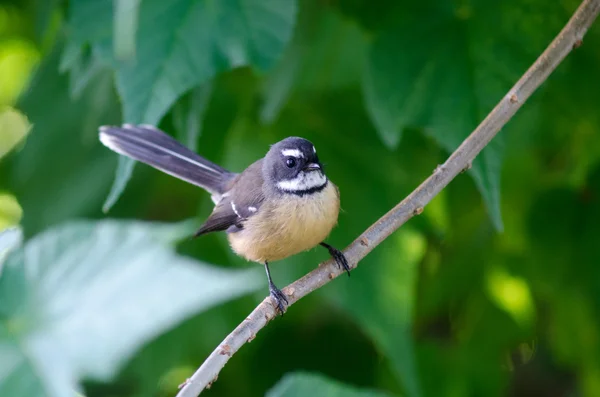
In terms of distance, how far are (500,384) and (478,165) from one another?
5.36ft

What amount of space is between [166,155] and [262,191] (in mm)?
489

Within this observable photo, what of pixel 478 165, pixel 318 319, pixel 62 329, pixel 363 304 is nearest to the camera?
pixel 62 329

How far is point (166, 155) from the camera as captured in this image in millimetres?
3547

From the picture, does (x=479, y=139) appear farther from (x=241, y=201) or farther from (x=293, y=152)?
(x=241, y=201)

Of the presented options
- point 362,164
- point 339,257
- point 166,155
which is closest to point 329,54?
point 362,164

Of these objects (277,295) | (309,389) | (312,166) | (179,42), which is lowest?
(277,295)

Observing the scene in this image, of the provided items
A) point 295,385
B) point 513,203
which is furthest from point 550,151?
point 295,385

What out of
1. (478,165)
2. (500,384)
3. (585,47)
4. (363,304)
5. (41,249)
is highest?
(41,249)

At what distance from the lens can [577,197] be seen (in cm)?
358

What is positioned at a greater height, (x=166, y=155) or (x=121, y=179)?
(x=121, y=179)

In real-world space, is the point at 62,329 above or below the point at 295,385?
above

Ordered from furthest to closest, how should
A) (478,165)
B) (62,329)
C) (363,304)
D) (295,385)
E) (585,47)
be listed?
(585,47)
(363,304)
(478,165)
(295,385)
(62,329)

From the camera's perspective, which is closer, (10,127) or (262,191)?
(262,191)

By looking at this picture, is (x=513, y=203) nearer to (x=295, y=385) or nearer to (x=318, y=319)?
(x=318, y=319)
